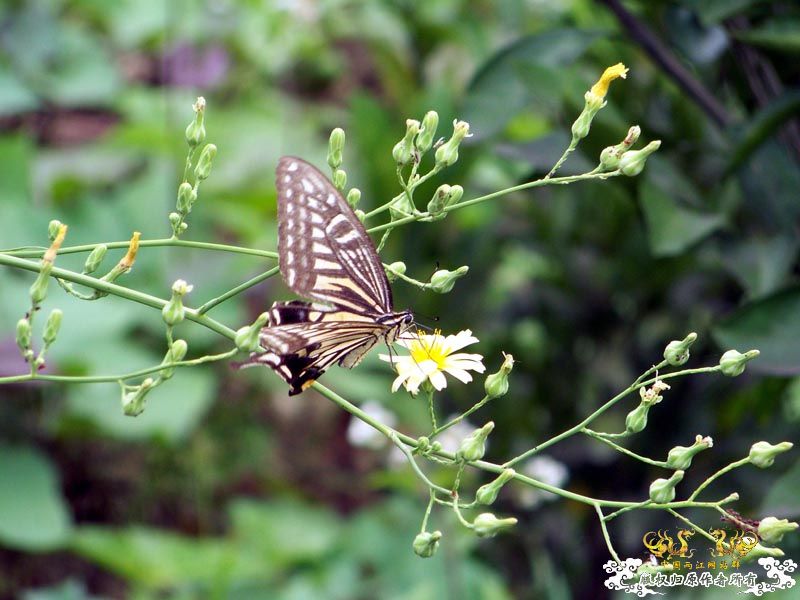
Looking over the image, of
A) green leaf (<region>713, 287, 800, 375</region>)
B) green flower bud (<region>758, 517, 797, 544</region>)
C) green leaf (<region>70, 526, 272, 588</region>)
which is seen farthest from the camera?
green leaf (<region>70, 526, 272, 588</region>)

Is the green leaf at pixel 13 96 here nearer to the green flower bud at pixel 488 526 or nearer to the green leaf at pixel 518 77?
the green leaf at pixel 518 77

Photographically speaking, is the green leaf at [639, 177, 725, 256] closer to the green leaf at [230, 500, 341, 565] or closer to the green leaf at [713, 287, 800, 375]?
the green leaf at [713, 287, 800, 375]

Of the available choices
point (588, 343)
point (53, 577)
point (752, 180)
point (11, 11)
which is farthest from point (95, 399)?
point (752, 180)

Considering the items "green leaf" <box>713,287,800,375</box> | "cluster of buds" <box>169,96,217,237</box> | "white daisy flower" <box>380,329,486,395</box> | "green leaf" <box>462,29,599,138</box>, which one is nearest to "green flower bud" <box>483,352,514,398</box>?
"white daisy flower" <box>380,329,486,395</box>

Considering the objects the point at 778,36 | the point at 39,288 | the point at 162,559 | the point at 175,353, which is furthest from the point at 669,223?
the point at 162,559

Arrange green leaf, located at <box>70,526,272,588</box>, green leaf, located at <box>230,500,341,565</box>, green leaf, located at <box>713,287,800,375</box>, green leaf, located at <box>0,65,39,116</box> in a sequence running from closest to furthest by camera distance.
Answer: green leaf, located at <box>713,287,800,375</box>, green leaf, located at <box>70,526,272,588</box>, green leaf, located at <box>230,500,341,565</box>, green leaf, located at <box>0,65,39,116</box>

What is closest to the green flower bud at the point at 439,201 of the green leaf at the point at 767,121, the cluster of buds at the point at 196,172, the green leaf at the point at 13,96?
the cluster of buds at the point at 196,172

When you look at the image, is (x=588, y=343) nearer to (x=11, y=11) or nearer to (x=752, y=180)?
(x=752, y=180)
